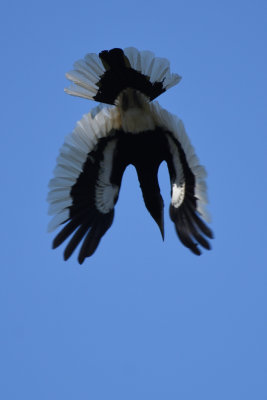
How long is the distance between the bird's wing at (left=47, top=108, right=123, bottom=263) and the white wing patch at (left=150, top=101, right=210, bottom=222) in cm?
44

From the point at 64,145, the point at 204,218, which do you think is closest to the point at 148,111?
the point at 64,145

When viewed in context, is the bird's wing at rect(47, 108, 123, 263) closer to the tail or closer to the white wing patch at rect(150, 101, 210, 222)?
the tail

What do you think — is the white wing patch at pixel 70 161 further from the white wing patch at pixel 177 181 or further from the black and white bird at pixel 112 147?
the white wing patch at pixel 177 181

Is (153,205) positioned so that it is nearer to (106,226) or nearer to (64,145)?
(106,226)

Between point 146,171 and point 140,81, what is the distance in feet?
2.58

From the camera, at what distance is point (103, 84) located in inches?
252

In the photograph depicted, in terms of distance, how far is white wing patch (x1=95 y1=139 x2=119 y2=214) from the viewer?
6.22 metres

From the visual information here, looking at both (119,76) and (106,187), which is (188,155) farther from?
(119,76)

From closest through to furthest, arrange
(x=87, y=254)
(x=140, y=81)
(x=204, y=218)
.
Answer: (x=204, y=218), (x=87, y=254), (x=140, y=81)

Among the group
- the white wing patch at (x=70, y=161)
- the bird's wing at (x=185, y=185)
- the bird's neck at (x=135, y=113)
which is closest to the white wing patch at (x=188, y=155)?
the bird's wing at (x=185, y=185)

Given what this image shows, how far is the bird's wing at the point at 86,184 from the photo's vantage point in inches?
237

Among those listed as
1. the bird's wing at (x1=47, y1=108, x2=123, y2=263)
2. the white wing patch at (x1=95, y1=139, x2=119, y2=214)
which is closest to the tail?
the bird's wing at (x1=47, y1=108, x2=123, y2=263)

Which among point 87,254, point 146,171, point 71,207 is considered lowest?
point 87,254

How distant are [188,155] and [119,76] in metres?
Result: 1.05
